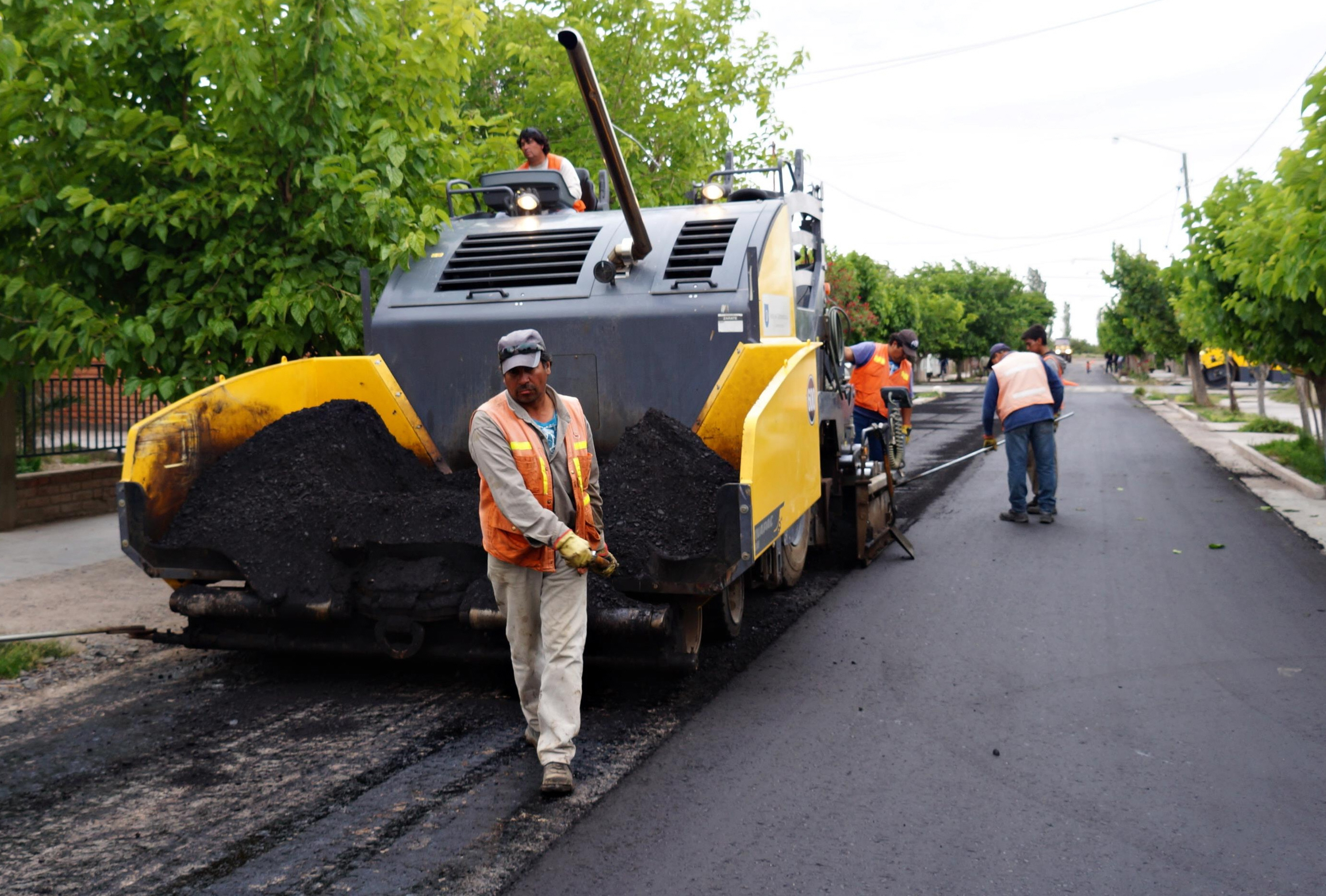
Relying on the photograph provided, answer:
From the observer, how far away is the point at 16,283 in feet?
22.0

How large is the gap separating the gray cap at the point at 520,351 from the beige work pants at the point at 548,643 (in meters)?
0.77

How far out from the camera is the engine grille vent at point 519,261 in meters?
6.64

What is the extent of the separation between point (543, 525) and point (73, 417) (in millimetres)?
9151

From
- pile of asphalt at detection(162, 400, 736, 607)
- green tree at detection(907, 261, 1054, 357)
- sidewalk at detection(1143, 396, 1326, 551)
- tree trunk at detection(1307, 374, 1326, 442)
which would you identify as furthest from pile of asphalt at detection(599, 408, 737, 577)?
green tree at detection(907, 261, 1054, 357)

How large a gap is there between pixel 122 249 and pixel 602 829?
5070mm

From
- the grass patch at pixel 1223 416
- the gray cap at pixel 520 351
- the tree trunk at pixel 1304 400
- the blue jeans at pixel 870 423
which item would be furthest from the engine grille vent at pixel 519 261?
the grass patch at pixel 1223 416

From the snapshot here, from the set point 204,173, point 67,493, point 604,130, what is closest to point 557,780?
point 604,130

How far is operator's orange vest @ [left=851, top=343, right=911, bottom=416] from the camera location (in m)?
10.7

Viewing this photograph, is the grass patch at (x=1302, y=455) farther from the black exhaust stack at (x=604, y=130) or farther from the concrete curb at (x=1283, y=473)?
the black exhaust stack at (x=604, y=130)

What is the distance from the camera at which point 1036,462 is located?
1080 cm

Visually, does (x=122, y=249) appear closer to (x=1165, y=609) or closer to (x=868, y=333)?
(x=1165, y=609)

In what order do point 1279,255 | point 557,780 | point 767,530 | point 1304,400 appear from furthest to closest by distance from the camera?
1. point 1304,400
2. point 1279,255
3. point 767,530
4. point 557,780

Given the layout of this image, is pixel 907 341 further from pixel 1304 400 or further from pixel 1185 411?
pixel 1185 411

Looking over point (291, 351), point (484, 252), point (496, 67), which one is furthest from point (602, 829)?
point (496, 67)
